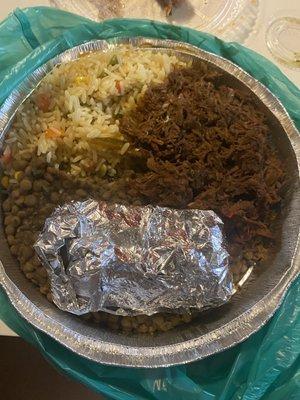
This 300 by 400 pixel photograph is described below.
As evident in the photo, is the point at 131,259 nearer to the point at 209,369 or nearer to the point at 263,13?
the point at 209,369

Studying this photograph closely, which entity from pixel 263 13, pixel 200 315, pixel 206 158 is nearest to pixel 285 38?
pixel 263 13

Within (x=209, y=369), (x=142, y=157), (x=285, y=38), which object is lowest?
(x=209, y=369)

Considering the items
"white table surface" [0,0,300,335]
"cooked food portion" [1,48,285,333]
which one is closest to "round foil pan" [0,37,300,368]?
"cooked food portion" [1,48,285,333]

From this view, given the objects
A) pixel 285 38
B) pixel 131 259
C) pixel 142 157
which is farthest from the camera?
pixel 285 38

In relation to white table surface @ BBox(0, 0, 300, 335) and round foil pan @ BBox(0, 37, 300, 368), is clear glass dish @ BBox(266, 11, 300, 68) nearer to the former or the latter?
white table surface @ BBox(0, 0, 300, 335)

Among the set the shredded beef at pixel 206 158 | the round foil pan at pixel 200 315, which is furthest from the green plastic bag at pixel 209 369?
the shredded beef at pixel 206 158

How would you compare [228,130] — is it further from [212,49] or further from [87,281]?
[87,281]
